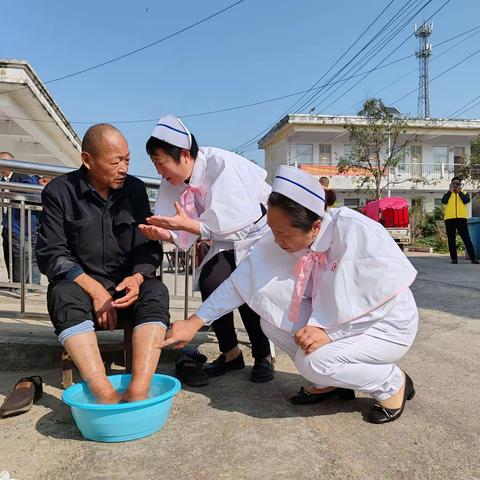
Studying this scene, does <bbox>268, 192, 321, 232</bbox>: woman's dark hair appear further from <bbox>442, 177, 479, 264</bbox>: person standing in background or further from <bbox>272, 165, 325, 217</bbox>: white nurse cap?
<bbox>442, 177, 479, 264</bbox>: person standing in background

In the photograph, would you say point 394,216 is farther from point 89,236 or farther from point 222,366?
point 89,236

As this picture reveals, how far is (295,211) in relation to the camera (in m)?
2.18

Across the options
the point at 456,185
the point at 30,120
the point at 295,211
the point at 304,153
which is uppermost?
the point at 304,153

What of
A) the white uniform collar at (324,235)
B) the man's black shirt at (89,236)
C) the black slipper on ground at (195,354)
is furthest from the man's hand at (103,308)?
the white uniform collar at (324,235)

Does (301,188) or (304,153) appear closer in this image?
(301,188)

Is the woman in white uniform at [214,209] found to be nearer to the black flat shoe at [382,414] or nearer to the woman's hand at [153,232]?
the woman's hand at [153,232]

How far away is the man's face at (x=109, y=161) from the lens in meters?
2.58

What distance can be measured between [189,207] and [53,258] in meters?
0.81

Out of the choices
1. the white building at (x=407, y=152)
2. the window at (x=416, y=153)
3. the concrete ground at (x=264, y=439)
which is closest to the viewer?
the concrete ground at (x=264, y=439)

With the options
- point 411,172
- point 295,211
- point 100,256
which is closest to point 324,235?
point 295,211

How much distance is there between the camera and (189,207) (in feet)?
9.55

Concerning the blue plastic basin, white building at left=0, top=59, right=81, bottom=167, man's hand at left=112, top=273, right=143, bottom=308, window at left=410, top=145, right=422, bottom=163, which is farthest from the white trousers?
window at left=410, top=145, right=422, bottom=163

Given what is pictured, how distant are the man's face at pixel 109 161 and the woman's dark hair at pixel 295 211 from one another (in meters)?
0.92

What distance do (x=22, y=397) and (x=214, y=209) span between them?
4.43 ft
